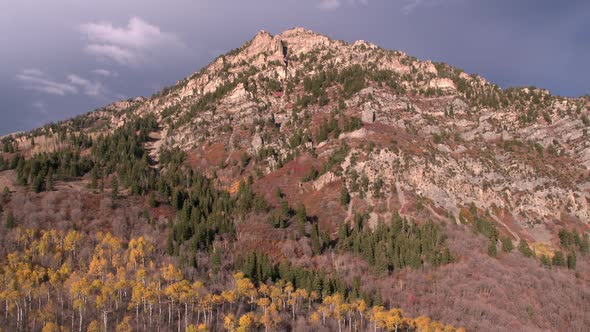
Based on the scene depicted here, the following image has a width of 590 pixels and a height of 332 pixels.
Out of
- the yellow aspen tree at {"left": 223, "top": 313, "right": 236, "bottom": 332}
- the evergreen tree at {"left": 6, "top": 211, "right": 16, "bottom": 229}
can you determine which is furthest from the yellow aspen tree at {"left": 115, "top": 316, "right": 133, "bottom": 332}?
the evergreen tree at {"left": 6, "top": 211, "right": 16, "bottom": 229}

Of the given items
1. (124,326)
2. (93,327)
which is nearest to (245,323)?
(124,326)

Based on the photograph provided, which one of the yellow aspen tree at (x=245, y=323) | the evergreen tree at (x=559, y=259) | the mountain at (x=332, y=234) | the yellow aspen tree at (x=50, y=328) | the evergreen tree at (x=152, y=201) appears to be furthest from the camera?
the evergreen tree at (x=152, y=201)

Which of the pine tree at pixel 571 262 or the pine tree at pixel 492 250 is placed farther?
the pine tree at pixel 571 262

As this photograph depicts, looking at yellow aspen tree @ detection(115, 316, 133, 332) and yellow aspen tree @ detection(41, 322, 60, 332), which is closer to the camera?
yellow aspen tree @ detection(41, 322, 60, 332)

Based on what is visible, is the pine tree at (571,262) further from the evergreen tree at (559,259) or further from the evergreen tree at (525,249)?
the evergreen tree at (525,249)

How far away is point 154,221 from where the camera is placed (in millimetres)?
145500

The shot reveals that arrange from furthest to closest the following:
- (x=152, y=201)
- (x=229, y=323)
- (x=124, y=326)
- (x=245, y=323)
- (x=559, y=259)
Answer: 1. (x=152, y=201)
2. (x=559, y=259)
3. (x=229, y=323)
4. (x=245, y=323)
5. (x=124, y=326)

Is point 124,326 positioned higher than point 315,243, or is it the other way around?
point 315,243

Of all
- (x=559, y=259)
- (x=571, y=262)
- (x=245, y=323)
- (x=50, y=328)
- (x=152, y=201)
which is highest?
(x=152, y=201)

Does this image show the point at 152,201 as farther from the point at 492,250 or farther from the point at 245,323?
the point at 492,250

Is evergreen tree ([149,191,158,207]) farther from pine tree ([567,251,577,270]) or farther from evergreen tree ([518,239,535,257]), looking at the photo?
pine tree ([567,251,577,270])

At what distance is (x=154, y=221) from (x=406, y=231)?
266 ft

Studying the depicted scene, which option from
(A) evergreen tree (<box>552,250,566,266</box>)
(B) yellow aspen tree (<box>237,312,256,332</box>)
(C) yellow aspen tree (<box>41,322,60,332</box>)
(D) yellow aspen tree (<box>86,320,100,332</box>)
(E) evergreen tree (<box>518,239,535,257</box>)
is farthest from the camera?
(E) evergreen tree (<box>518,239,535,257</box>)

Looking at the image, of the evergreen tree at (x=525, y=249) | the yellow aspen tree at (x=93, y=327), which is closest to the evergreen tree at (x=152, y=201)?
the yellow aspen tree at (x=93, y=327)
